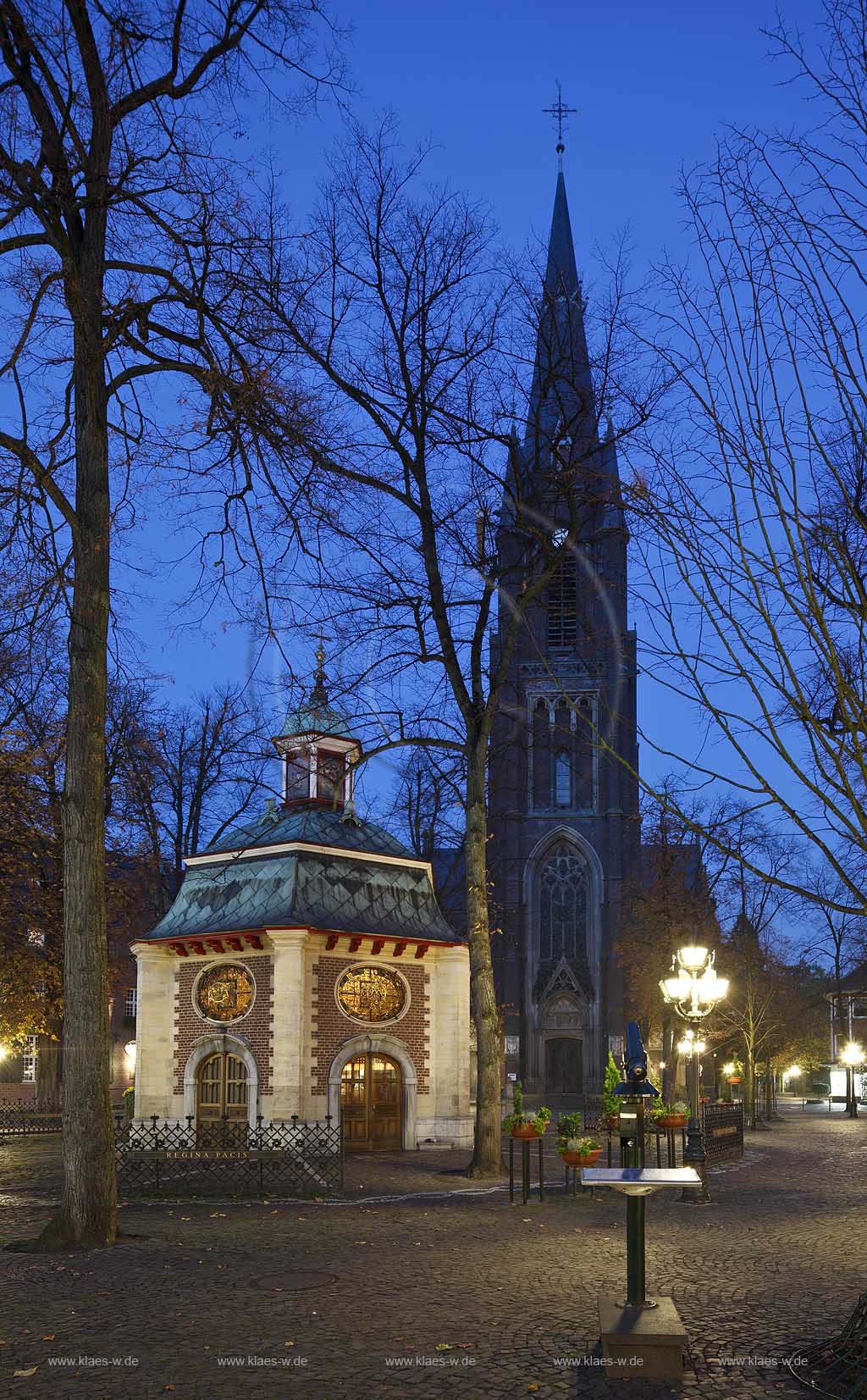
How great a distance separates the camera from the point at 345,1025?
2767 centimetres

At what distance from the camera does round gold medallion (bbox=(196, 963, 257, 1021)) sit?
1091 inches

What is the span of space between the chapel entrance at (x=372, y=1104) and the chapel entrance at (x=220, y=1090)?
7.43 ft

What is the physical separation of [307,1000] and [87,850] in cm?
1423

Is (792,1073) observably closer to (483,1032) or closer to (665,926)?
(665,926)

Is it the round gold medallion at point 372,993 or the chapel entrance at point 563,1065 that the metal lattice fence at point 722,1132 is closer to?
the round gold medallion at point 372,993

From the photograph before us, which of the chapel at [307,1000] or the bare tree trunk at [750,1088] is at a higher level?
the chapel at [307,1000]

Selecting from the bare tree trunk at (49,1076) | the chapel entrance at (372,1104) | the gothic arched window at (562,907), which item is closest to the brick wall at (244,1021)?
the chapel entrance at (372,1104)

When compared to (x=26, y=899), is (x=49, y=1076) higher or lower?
lower

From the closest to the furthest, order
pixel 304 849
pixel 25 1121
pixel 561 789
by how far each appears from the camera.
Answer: pixel 304 849 < pixel 25 1121 < pixel 561 789

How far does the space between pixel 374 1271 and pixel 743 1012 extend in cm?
4065

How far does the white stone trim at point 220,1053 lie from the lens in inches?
1057

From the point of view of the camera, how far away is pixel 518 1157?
84.1 ft

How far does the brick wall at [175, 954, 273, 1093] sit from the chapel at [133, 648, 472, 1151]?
0.04 meters

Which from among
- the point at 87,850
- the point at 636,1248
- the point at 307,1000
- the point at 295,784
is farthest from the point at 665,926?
the point at 636,1248
